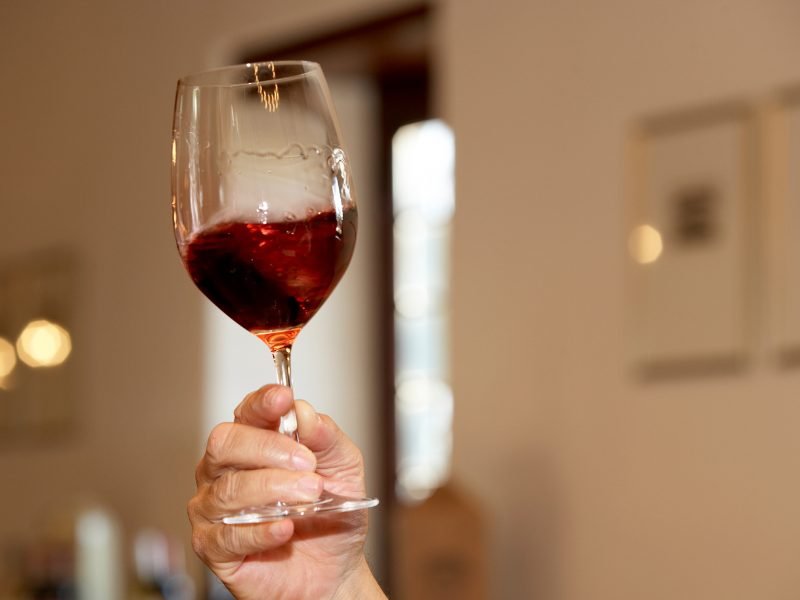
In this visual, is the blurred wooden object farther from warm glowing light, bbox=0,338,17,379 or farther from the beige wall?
warm glowing light, bbox=0,338,17,379

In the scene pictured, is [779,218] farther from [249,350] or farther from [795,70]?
[249,350]

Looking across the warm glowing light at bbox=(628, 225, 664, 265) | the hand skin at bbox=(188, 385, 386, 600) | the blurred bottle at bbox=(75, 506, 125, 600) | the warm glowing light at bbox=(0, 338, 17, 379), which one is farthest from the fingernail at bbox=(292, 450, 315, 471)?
the warm glowing light at bbox=(0, 338, 17, 379)

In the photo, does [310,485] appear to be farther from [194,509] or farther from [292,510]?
[194,509]

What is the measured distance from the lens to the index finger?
850 mm

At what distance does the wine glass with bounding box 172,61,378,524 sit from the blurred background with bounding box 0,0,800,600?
6.41 feet

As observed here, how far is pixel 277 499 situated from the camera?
0.85m

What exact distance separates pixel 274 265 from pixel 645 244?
83.9 inches

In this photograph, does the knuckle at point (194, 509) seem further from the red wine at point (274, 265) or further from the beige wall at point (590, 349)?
the beige wall at point (590, 349)

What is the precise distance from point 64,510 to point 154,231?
3.17 ft

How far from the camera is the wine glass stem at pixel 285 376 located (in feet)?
2.82

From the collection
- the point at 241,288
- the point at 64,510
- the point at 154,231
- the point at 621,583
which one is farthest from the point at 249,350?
the point at 241,288

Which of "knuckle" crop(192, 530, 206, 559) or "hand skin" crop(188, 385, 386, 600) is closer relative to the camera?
"hand skin" crop(188, 385, 386, 600)

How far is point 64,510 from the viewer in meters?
4.52

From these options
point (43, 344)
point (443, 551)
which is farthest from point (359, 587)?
point (43, 344)
